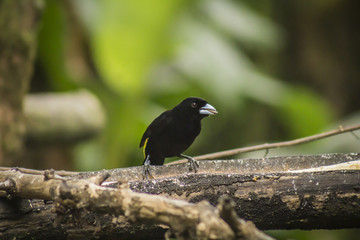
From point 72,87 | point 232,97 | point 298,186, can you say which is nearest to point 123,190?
point 298,186

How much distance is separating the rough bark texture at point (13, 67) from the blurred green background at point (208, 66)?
0.87 metres

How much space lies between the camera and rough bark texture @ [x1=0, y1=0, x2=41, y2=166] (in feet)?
14.8

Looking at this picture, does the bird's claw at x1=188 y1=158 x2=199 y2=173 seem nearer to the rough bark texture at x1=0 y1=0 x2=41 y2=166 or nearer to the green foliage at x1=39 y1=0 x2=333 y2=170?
the rough bark texture at x1=0 y1=0 x2=41 y2=166

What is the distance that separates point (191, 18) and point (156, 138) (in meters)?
4.72

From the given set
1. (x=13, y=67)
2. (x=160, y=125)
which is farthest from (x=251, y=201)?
(x=13, y=67)

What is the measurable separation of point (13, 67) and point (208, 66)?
2.98m

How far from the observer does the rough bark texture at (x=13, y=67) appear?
4.50m

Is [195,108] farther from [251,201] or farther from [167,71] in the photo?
[167,71]

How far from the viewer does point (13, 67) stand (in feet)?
14.8

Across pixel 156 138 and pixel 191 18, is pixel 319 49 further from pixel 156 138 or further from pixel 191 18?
pixel 156 138

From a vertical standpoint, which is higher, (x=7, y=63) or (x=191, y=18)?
(x=191, y=18)

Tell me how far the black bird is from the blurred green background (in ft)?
6.42

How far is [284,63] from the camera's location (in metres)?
10.3

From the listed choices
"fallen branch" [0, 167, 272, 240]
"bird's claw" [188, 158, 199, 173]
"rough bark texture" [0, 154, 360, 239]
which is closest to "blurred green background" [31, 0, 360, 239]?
"bird's claw" [188, 158, 199, 173]
